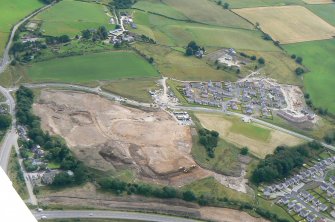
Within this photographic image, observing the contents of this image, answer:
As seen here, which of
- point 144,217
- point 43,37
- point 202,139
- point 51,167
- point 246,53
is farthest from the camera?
point 246,53

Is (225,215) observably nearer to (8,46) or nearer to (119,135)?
(119,135)

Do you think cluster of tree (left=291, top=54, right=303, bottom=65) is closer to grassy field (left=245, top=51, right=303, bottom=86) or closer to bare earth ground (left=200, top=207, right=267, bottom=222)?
grassy field (left=245, top=51, right=303, bottom=86)

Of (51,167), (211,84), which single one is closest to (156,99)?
(211,84)

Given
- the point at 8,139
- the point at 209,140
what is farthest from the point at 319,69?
the point at 8,139

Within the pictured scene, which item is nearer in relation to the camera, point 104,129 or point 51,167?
point 51,167

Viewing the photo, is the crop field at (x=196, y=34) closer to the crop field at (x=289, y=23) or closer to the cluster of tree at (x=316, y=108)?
the crop field at (x=289, y=23)

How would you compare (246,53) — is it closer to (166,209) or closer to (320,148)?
(320,148)

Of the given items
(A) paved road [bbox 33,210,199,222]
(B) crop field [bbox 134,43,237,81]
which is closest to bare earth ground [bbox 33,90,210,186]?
(A) paved road [bbox 33,210,199,222]

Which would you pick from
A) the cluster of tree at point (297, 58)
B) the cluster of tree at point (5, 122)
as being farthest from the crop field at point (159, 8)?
the cluster of tree at point (5, 122)
